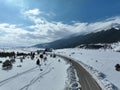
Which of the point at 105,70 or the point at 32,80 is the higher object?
the point at 105,70

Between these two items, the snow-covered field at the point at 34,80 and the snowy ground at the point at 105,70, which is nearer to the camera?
the snow-covered field at the point at 34,80

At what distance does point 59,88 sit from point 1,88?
9312 mm

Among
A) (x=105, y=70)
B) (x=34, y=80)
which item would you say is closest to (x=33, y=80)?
(x=34, y=80)

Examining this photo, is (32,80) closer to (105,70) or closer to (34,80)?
(34,80)

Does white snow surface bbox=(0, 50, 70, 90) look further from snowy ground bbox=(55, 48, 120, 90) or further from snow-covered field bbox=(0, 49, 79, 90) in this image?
snowy ground bbox=(55, 48, 120, 90)

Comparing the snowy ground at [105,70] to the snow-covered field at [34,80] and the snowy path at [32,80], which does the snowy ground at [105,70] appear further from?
the snowy path at [32,80]

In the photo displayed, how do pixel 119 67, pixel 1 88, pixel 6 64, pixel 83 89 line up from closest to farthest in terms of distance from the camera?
1. pixel 83 89
2. pixel 1 88
3. pixel 119 67
4. pixel 6 64

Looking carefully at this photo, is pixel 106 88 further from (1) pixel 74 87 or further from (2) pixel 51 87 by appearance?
(2) pixel 51 87

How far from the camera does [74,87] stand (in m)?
33.2

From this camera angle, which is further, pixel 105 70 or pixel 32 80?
pixel 105 70

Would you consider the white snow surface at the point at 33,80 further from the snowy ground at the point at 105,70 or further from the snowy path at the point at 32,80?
the snowy ground at the point at 105,70

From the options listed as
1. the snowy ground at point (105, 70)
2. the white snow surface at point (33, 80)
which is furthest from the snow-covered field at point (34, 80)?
the snowy ground at point (105, 70)

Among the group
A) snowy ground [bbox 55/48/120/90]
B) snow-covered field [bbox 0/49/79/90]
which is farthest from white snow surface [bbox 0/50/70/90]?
snowy ground [bbox 55/48/120/90]

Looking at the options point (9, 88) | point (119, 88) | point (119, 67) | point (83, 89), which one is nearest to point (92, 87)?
point (83, 89)
